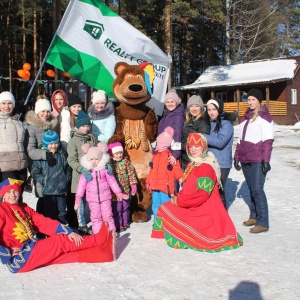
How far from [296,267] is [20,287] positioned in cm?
250

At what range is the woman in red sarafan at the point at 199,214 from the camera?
406cm

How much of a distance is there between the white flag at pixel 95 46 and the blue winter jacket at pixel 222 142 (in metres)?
2.29

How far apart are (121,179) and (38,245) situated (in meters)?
1.52

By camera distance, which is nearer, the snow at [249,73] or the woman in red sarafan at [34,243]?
the woman in red sarafan at [34,243]

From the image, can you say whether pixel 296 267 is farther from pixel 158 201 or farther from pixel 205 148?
pixel 158 201

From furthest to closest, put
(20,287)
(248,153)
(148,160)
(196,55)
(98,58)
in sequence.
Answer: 1. (196,55)
2. (98,58)
3. (148,160)
4. (248,153)
5. (20,287)

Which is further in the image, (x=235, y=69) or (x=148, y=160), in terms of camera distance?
(x=235, y=69)

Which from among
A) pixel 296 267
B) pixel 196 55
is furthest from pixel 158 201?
pixel 196 55

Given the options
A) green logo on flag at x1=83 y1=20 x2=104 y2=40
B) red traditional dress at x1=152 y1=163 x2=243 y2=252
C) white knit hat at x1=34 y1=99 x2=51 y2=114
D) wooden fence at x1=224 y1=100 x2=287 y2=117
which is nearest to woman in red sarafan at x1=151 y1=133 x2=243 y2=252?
red traditional dress at x1=152 y1=163 x2=243 y2=252

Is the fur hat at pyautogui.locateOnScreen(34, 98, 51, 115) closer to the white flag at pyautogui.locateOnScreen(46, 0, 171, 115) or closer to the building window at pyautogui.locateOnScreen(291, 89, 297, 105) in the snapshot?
the white flag at pyautogui.locateOnScreen(46, 0, 171, 115)

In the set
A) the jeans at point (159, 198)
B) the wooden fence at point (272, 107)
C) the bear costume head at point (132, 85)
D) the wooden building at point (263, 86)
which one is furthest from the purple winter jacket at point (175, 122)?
the wooden fence at point (272, 107)

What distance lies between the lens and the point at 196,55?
126 ft

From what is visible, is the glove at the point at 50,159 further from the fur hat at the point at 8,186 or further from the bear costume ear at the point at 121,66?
the bear costume ear at the point at 121,66

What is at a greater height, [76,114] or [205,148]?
[76,114]
